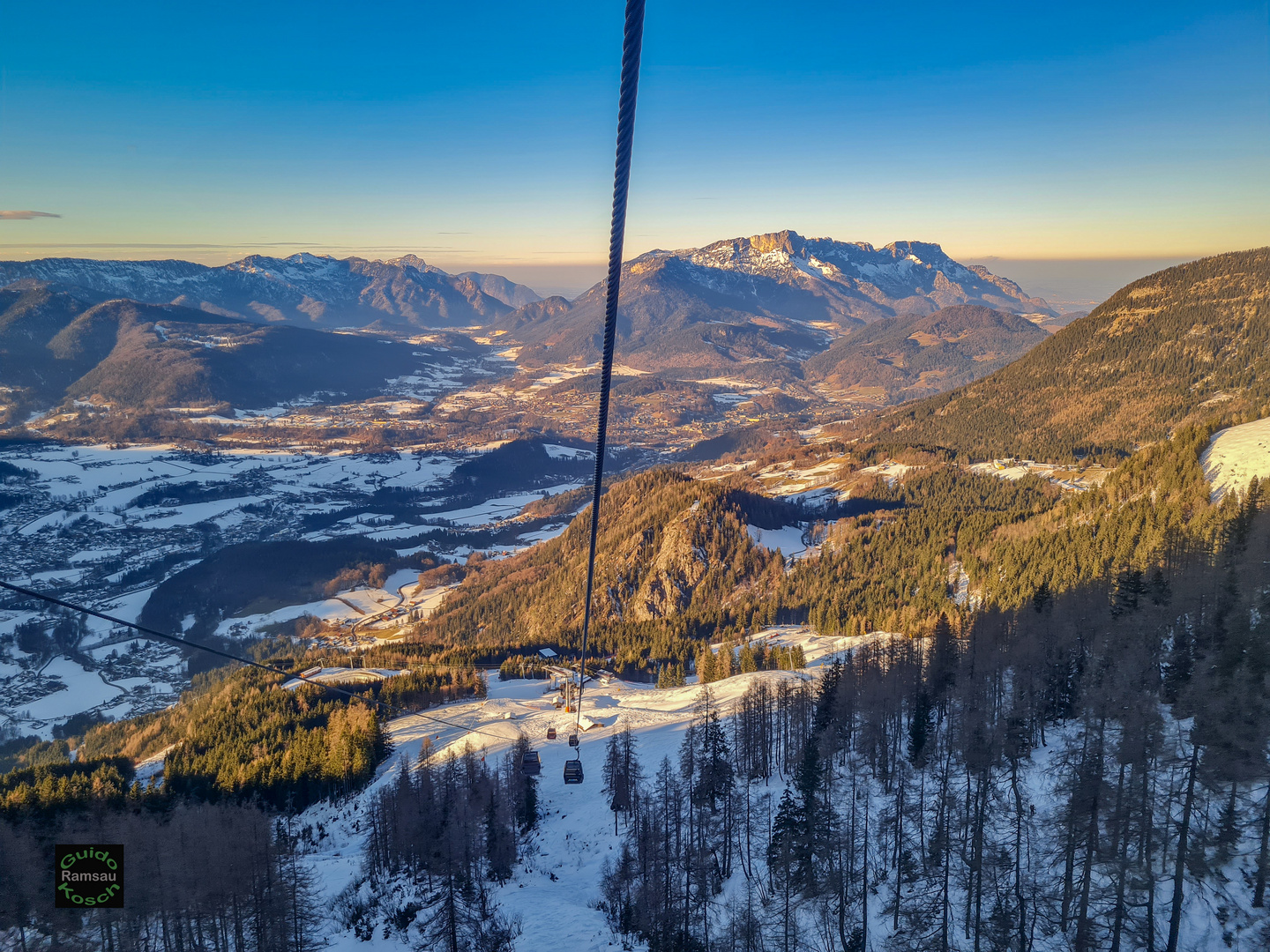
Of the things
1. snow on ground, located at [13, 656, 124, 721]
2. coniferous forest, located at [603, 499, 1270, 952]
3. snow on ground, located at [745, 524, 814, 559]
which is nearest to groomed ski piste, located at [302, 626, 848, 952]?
coniferous forest, located at [603, 499, 1270, 952]

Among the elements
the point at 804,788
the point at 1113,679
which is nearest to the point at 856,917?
the point at 804,788

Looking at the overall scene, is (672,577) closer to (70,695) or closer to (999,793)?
(999,793)

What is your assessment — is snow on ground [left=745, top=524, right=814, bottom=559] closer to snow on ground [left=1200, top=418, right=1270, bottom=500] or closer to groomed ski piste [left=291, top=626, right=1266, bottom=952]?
groomed ski piste [left=291, top=626, right=1266, bottom=952]

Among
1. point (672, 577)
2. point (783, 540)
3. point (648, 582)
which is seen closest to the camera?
point (672, 577)

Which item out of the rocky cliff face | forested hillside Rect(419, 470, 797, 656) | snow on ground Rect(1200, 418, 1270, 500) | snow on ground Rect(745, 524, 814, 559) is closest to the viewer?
snow on ground Rect(1200, 418, 1270, 500)

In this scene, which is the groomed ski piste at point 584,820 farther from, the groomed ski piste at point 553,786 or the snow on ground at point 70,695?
the snow on ground at point 70,695

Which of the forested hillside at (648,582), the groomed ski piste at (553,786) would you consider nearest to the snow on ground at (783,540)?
the forested hillside at (648,582)

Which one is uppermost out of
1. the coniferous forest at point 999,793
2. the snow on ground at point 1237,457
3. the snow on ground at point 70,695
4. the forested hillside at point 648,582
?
the snow on ground at point 1237,457

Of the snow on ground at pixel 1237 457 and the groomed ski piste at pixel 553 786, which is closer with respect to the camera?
the groomed ski piste at pixel 553 786

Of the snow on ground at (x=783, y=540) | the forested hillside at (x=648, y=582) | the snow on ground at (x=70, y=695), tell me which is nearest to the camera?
the snow on ground at (x=70, y=695)

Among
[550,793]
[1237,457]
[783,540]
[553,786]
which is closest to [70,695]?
[553,786]
